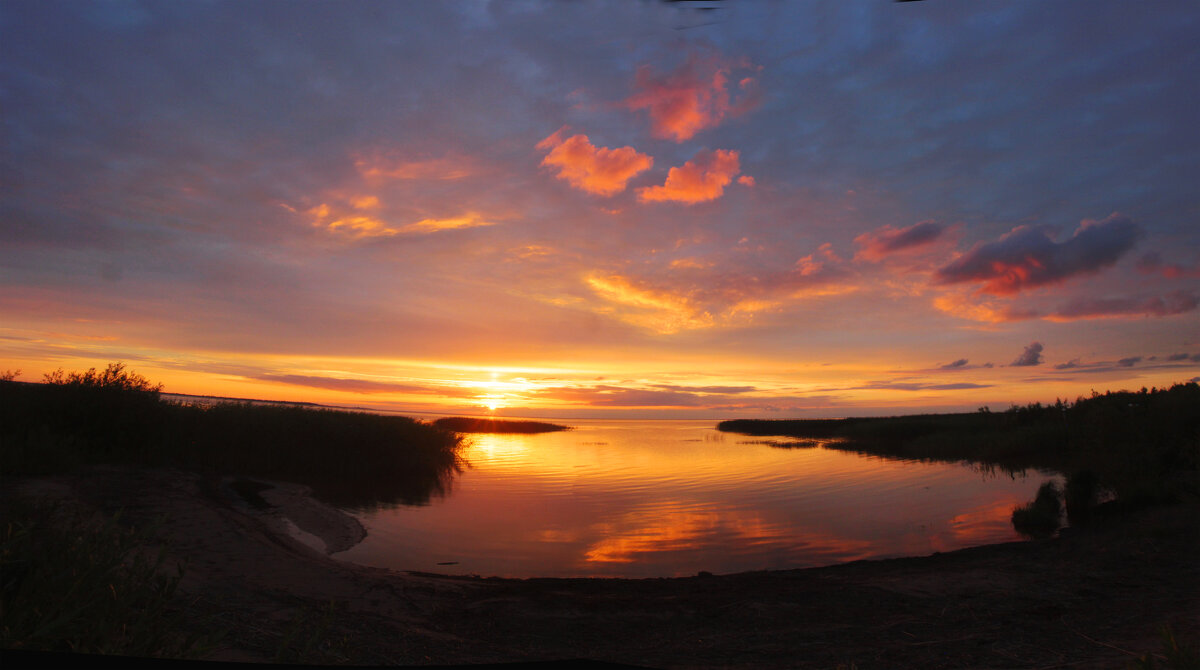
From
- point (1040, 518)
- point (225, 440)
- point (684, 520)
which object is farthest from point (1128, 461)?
point (225, 440)

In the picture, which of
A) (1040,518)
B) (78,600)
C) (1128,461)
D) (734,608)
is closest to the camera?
(78,600)

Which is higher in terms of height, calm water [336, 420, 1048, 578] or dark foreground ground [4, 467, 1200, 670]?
dark foreground ground [4, 467, 1200, 670]

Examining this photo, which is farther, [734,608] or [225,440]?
[225,440]

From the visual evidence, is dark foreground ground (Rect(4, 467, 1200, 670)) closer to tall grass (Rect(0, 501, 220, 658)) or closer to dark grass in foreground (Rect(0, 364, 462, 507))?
tall grass (Rect(0, 501, 220, 658))

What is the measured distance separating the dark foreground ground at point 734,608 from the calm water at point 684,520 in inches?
88.1

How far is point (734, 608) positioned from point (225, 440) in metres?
24.3

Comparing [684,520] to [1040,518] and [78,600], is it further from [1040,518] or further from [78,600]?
[78,600]

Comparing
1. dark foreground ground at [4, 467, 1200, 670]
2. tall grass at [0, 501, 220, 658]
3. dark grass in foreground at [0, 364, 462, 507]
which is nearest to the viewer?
tall grass at [0, 501, 220, 658]

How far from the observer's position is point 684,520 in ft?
60.2

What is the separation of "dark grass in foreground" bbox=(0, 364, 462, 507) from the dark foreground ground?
22.6 feet

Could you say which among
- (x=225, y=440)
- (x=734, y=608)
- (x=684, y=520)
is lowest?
(x=684, y=520)

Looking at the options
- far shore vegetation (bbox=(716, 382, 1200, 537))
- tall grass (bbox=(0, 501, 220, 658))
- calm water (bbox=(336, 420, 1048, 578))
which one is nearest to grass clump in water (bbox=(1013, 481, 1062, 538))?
far shore vegetation (bbox=(716, 382, 1200, 537))

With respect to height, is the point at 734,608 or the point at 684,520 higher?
the point at 734,608

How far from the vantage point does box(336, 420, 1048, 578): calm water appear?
44.7ft
